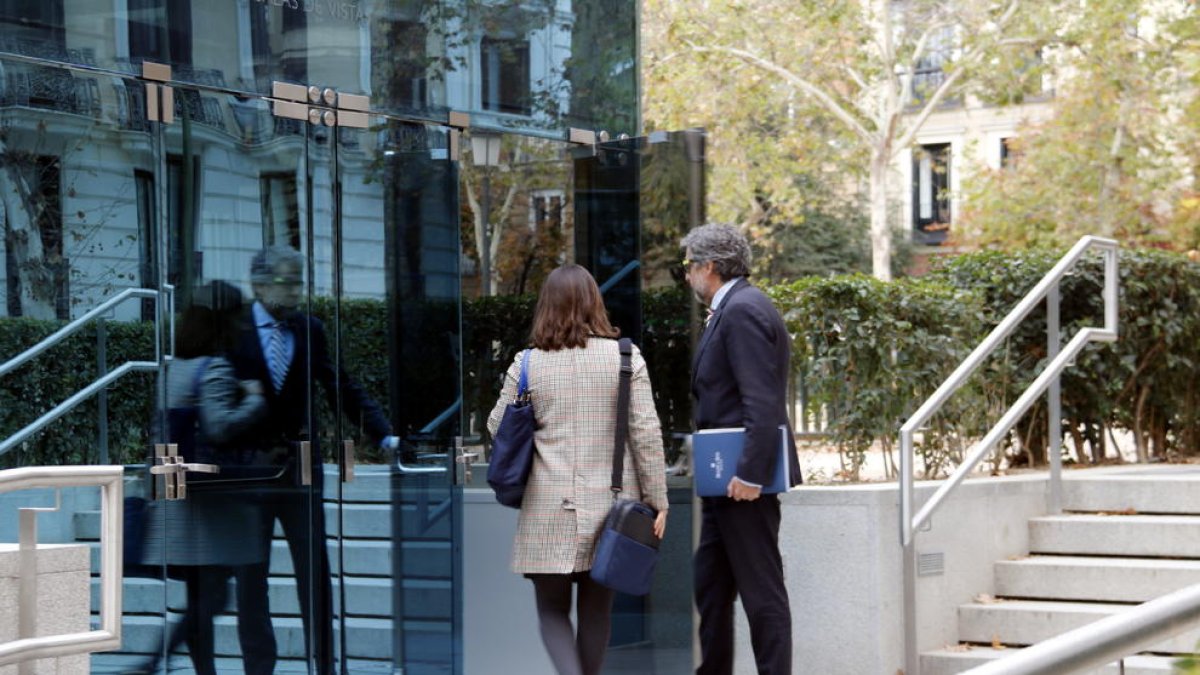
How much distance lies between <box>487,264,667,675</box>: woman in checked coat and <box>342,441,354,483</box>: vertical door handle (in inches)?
28.8

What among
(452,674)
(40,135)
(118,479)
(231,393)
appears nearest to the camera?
(118,479)

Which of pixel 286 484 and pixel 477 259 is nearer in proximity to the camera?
pixel 286 484

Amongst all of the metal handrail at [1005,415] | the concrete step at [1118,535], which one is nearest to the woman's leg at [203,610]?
the metal handrail at [1005,415]

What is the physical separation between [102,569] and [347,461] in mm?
1345

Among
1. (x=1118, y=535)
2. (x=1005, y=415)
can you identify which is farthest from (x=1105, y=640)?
(x=1118, y=535)

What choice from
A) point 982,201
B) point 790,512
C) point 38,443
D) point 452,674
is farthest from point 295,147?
point 982,201

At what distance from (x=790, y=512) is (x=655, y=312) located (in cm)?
109

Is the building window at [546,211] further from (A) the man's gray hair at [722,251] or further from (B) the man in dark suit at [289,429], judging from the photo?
(B) the man in dark suit at [289,429]

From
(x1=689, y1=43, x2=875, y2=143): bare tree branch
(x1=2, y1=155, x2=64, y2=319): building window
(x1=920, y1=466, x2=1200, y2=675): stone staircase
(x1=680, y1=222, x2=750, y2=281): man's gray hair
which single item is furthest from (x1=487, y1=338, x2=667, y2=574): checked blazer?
(x1=689, y1=43, x2=875, y2=143): bare tree branch

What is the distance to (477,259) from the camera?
270 inches

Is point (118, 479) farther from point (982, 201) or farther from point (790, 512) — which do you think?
point (982, 201)

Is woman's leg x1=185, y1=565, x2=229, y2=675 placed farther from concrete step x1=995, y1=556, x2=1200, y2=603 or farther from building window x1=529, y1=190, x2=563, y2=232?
concrete step x1=995, y1=556, x2=1200, y2=603

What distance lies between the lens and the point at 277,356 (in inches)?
242

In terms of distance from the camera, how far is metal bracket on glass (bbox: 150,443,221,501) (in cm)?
574
